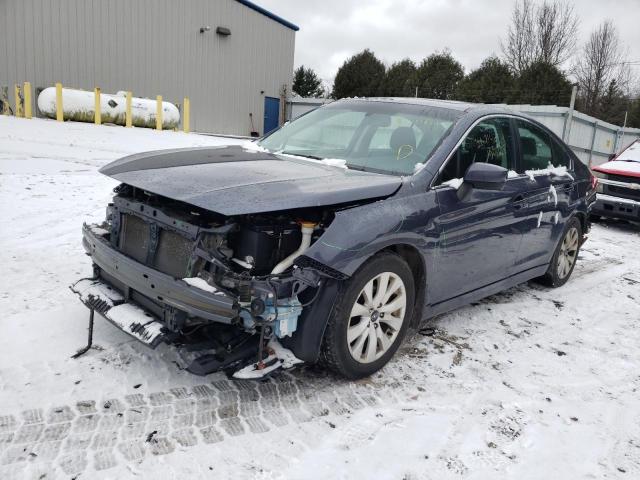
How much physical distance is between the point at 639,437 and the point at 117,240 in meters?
3.25

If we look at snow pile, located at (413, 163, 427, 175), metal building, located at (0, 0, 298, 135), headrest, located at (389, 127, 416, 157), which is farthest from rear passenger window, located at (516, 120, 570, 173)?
metal building, located at (0, 0, 298, 135)

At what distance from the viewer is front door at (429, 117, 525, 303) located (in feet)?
11.4

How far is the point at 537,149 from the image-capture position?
183 inches

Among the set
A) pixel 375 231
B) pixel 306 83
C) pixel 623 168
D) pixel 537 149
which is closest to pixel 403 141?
pixel 375 231

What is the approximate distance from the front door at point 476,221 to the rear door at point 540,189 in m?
0.15

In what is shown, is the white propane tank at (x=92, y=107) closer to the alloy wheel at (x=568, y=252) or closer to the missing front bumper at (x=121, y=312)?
the missing front bumper at (x=121, y=312)

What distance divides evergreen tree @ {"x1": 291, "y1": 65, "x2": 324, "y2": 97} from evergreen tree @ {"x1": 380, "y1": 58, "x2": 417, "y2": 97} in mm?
7003

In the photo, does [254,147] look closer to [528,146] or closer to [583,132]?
[528,146]

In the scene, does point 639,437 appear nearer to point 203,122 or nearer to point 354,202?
point 354,202

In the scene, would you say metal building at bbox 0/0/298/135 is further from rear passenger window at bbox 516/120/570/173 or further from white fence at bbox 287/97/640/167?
rear passenger window at bbox 516/120/570/173

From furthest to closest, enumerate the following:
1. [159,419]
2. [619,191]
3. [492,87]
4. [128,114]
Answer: [492,87] < [128,114] < [619,191] < [159,419]

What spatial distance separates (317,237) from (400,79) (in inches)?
1427

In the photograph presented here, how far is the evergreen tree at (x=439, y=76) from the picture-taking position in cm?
3375

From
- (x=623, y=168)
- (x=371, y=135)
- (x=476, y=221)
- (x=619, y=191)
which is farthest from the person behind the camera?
(x=623, y=168)
